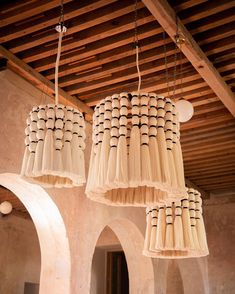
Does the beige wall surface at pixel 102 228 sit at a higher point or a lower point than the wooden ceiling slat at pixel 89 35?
lower

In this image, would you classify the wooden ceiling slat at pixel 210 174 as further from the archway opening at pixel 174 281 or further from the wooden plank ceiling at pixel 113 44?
the archway opening at pixel 174 281

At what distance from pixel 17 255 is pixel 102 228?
204 inches

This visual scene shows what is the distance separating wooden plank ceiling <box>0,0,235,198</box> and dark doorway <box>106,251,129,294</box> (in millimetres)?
6193

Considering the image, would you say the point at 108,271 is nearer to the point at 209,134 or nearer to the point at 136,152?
the point at 209,134

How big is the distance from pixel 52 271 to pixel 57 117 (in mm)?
2610

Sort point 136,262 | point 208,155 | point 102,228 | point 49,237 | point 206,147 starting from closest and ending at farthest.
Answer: point 49,237 → point 102,228 → point 206,147 → point 136,262 → point 208,155

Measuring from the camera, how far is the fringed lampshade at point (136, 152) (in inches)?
104

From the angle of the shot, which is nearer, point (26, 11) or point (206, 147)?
point (26, 11)

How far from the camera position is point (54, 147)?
3.10 meters

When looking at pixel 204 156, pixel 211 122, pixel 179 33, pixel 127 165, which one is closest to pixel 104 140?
pixel 127 165

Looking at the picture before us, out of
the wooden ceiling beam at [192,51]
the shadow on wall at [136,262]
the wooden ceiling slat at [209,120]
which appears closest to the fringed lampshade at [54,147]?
the wooden ceiling beam at [192,51]

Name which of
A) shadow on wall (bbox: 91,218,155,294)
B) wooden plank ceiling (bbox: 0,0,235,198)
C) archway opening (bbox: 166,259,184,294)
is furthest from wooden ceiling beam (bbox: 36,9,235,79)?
archway opening (bbox: 166,259,184,294)

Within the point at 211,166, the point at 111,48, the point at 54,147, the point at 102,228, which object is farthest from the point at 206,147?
the point at 54,147

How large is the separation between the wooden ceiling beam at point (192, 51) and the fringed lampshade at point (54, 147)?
4.40 feet
